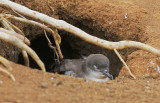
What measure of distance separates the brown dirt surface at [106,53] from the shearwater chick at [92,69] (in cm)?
39

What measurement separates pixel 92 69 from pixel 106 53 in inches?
48.1

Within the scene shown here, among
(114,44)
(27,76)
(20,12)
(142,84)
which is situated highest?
(20,12)

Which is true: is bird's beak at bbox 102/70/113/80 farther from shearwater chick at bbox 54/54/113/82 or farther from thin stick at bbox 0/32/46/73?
thin stick at bbox 0/32/46/73

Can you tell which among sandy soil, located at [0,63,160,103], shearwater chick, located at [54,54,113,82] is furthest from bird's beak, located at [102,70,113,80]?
sandy soil, located at [0,63,160,103]

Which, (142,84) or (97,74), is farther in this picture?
(97,74)

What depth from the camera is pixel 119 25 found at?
5.17 metres

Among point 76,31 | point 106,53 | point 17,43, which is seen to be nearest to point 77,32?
point 76,31

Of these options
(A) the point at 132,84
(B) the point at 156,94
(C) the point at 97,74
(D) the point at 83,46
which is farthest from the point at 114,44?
(D) the point at 83,46

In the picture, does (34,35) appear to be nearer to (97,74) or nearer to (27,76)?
(97,74)

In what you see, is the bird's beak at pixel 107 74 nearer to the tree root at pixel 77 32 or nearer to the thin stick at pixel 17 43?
the tree root at pixel 77 32

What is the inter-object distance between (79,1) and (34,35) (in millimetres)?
1199

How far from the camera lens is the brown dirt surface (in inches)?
91.5

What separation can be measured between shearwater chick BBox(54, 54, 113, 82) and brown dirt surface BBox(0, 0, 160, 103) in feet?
1.29

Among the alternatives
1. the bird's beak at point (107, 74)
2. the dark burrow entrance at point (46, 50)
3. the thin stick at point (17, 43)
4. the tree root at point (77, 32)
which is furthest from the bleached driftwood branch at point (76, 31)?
the dark burrow entrance at point (46, 50)
